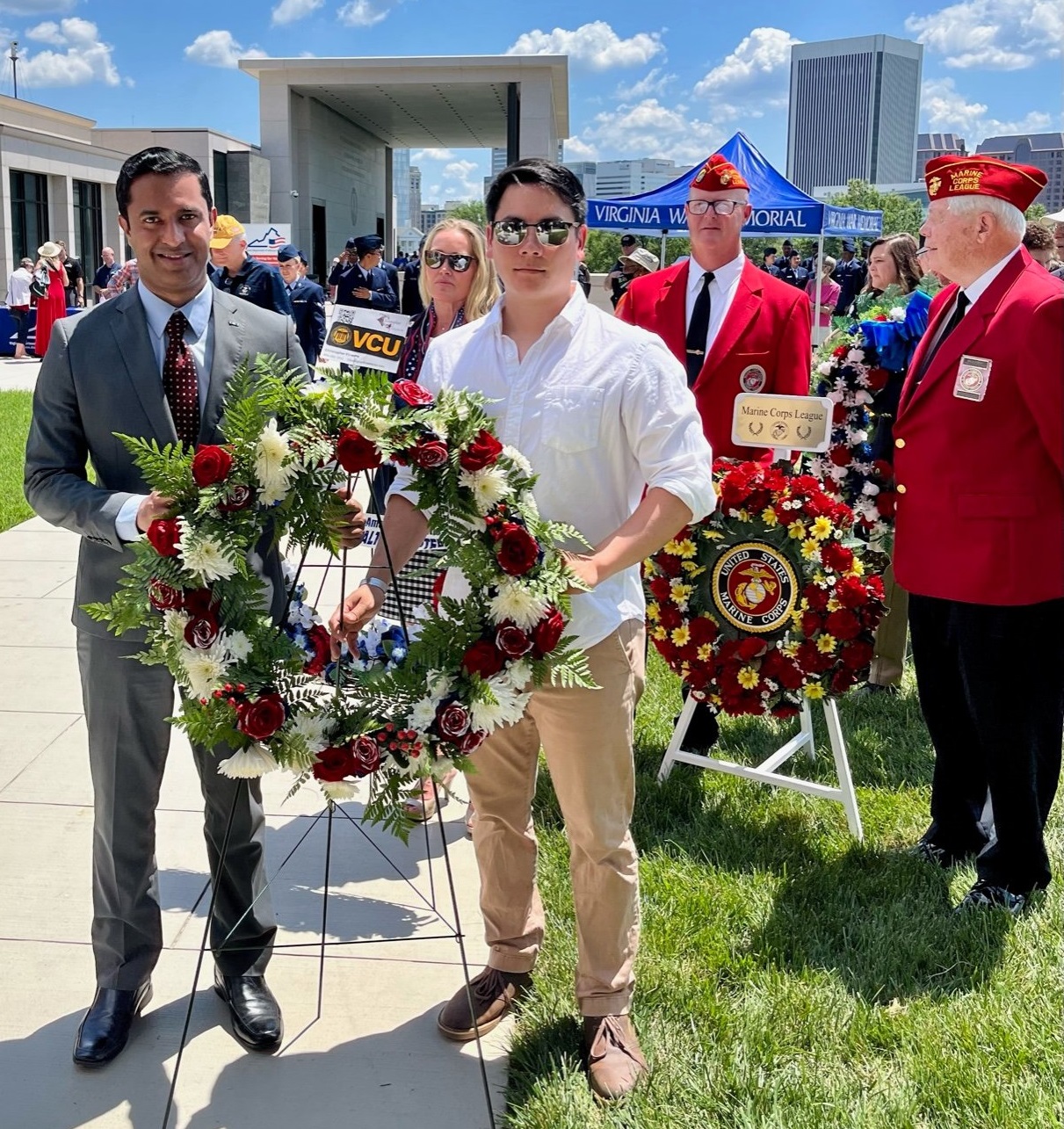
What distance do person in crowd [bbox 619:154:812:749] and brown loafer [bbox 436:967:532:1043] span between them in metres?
1.96

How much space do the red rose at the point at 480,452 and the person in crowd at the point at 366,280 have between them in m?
12.0

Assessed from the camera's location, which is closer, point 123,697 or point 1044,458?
point 123,697

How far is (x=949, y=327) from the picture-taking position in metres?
3.77

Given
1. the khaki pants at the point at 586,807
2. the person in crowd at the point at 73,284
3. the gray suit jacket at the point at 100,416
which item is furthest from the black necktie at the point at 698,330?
the person in crowd at the point at 73,284

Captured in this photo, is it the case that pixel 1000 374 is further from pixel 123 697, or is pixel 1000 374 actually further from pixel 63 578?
pixel 63 578

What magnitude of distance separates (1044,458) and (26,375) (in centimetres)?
1924

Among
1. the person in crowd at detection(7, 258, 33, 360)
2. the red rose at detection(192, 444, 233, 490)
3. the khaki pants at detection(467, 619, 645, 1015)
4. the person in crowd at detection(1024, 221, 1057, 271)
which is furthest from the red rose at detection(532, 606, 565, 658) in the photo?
the person in crowd at detection(7, 258, 33, 360)

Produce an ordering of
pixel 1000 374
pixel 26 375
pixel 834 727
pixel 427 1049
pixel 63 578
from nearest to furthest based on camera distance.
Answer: pixel 427 1049 < pixel 1000 374 < pixel 834 727 < pixel 63 578 < pixel 26 375

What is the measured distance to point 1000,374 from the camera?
11.4 ft

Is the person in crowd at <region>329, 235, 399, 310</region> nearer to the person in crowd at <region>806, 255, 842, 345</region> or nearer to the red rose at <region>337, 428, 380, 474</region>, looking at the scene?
the person in crowd at <region>806, 255, 842, 345</region>

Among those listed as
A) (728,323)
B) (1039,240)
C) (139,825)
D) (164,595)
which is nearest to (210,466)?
(164,595)

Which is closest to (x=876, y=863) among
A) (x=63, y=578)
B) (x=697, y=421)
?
(x=697, y=421)

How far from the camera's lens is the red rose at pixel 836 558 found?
4.21 m

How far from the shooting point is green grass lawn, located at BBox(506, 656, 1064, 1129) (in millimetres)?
2766
